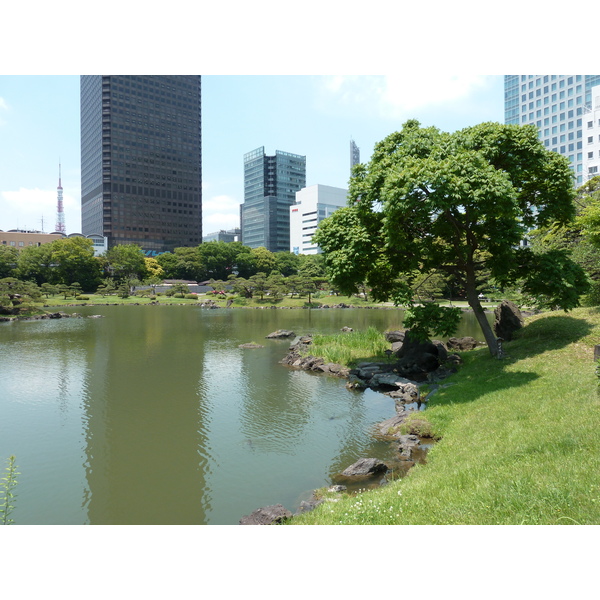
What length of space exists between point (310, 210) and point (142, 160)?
66.1 metres

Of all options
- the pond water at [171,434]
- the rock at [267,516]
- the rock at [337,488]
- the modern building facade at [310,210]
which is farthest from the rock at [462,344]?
the modern building facade at [310,210]

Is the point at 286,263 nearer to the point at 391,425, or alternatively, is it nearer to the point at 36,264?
the point at 36,264

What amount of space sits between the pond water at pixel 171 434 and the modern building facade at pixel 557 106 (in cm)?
9648

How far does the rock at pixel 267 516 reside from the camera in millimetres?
8812

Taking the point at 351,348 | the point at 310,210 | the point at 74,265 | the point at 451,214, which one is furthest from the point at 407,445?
the point at 310,210

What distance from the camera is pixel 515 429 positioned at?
1097 cm

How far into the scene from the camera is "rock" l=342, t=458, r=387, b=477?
38.0ft

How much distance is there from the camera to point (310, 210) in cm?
16750

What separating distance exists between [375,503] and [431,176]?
10954 mm

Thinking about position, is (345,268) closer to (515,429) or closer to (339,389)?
(339,389)

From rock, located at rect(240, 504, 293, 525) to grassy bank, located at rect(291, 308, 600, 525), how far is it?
24.4 inches

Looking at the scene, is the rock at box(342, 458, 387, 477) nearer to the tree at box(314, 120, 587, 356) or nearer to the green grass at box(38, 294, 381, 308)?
the tree at box(314, 120, 587, 356)

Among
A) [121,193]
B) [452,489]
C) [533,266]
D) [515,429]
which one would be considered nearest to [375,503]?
[452,489]

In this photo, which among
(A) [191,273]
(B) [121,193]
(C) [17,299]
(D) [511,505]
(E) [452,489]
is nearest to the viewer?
(D) [511,505]
